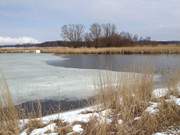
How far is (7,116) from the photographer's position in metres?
3.65

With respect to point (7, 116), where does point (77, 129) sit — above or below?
below

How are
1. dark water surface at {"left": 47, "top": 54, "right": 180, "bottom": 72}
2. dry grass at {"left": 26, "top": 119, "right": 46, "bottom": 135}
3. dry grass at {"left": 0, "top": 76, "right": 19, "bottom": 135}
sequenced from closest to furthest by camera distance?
dry grass at {"left": 0, "top": 76, "right": 19, "bottom": 135}
dry grass at {"left": 26, "top": 119, "right": 46, "bottom": 135}
dark water surface at {"left": 47, "top": 54, "right": 180, "bottom": 72}

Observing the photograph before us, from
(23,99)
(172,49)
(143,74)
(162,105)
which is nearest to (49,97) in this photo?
(23,99)

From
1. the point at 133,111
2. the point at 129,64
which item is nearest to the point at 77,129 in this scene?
the point at 133,111

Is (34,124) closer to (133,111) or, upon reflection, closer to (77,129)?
(77,129)

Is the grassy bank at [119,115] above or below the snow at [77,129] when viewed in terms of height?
above

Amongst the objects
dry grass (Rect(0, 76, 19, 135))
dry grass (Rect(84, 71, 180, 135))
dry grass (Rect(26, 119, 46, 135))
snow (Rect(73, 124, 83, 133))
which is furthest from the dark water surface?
dry grass (Rect(0, 76, 19, 135))

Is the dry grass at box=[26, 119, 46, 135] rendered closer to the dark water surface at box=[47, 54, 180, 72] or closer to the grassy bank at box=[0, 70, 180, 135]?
the grassy bank at box=[0, 70, 180, 135]

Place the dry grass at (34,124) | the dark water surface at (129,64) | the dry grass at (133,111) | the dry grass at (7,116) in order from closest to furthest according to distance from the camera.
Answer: the dry grass at (133,111)
the dry grass at (7,116)
the dry grass at (34,124)
the dark water surface at (129,64)

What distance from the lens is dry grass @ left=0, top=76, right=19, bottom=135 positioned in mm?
3387

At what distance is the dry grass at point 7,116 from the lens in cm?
339

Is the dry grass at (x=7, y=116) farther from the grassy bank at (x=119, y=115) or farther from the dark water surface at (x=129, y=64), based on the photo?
the dark water surface at (x=129, y=64)

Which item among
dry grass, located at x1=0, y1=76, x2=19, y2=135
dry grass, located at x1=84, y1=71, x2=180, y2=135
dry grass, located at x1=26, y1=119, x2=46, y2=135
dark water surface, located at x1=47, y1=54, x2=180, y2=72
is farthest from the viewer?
dark water surface, located at x1=47, y1=54, x2=180, y2=72

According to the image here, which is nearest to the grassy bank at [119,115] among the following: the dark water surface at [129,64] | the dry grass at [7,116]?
the dry grass at [7,116]
